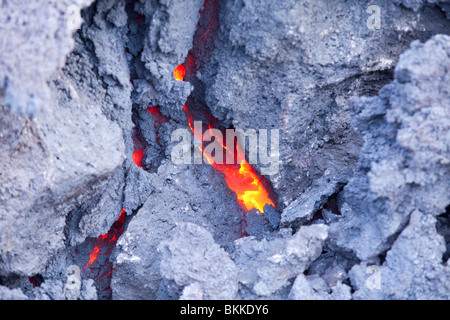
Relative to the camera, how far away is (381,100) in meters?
2.16

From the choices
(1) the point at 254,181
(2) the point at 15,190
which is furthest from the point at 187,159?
(2) the point at 15,190

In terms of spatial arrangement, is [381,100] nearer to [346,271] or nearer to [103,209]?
[346,271]

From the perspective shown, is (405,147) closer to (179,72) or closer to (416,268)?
(416,268)

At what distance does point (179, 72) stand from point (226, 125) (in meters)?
0.42

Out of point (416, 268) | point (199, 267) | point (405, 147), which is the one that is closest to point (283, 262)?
point (199, 267)

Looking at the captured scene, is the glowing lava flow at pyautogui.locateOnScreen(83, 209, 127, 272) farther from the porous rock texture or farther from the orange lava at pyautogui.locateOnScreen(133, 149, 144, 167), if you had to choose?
the orange lava at pyautogui.locateOnScreen(133, 149, 144, 167)

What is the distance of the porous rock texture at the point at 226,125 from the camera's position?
6.61 feet

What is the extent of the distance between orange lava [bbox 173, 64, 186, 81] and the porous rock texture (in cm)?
15

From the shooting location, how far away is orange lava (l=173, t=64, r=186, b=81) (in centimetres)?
276

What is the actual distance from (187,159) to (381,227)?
1.19 m

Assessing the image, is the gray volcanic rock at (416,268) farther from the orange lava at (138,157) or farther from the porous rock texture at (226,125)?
the orange lava at (138,157)

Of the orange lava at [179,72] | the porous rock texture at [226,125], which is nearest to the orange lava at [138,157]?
the porous rock texture at [226,125]

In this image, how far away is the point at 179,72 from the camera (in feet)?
9.08

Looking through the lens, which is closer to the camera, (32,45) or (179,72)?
(32,45)
